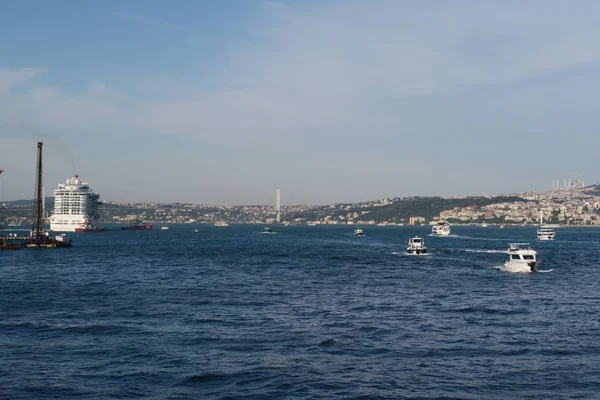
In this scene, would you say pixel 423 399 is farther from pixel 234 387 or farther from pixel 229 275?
pixel 229 275

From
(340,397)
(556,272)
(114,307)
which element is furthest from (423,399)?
(556,272)

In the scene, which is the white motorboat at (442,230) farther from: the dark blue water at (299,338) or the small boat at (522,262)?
the dark blue water at (299,338)

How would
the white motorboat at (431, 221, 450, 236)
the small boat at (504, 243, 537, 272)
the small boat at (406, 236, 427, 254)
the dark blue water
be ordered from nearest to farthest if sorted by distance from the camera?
the dark blue water → the small boat at (504, 243, 537, 272) → the small boat at (406, 236, 427, 254) → the white motorboat at (431, 221, 450, 236)

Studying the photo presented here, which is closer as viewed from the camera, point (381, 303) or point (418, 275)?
point (381, 303)

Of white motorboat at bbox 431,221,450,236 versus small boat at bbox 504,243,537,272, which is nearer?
small boat at bbox 504,243,537,272

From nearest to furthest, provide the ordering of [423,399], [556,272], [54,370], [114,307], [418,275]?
[423,399]
[54,370]
[114,307]
[418,275]
[556,272]

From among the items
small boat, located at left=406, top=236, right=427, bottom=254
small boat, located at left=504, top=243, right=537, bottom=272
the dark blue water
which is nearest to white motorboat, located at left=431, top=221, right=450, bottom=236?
small boat, located at left=406, top=236, right=427, bottom=254

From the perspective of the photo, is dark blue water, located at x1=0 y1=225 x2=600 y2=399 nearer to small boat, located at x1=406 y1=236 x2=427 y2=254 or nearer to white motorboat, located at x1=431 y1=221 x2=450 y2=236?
small boat, located at x1=406 y1=236 x2=427 y2=254

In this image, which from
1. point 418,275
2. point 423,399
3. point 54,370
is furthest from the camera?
point 418,275

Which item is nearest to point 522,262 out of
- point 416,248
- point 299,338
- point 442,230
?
point 416,248

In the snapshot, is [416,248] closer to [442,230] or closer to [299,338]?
[299,338]
